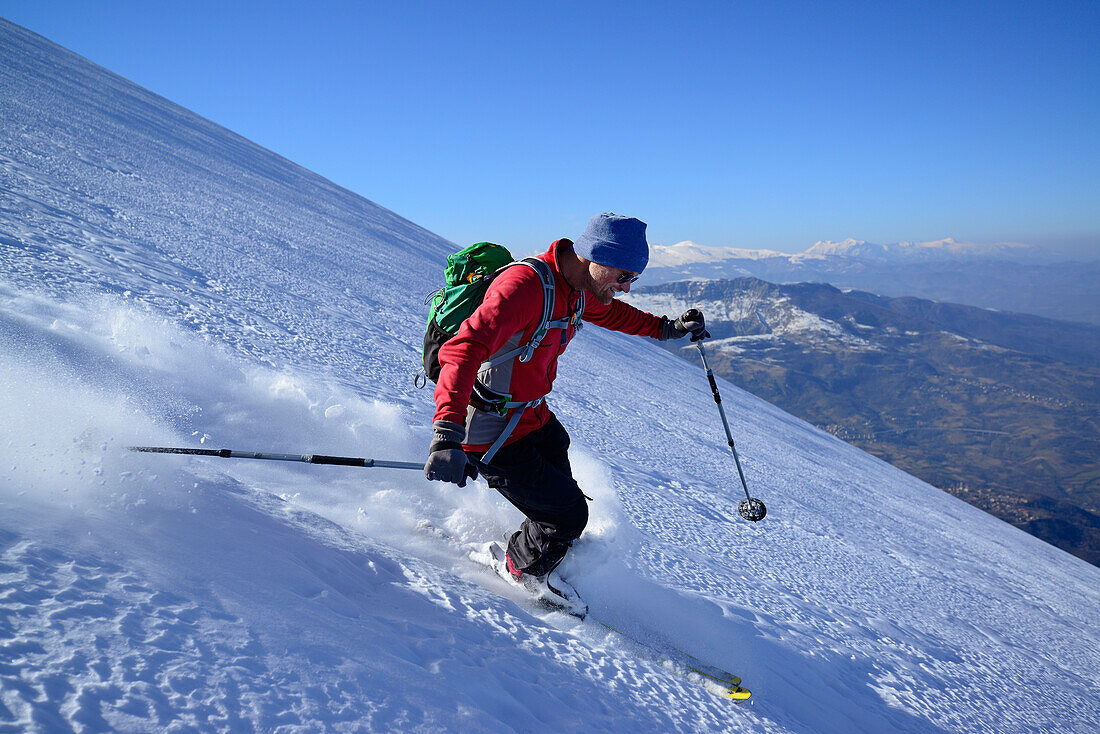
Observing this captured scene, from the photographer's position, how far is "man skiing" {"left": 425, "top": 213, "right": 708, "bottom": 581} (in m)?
2.52

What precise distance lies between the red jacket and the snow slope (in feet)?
3.08

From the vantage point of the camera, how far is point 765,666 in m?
3.59

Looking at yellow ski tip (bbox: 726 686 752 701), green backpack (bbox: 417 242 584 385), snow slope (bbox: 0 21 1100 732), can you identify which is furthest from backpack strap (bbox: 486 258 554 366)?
yellow ski tip (bbox: 726 686 752 701)

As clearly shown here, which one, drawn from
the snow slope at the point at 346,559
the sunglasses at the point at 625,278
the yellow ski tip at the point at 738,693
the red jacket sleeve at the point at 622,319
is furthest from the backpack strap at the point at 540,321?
the yellow ski tip at the point at 738,693

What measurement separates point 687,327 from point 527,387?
1.92 m

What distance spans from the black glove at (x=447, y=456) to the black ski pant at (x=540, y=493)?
0.63 metres

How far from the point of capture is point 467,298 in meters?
2.86

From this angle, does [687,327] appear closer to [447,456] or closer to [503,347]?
[503,347]

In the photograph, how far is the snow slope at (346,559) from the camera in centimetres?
181

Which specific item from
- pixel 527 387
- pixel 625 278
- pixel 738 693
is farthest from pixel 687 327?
pixel 738 693

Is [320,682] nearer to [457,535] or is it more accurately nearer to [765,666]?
[457,535]

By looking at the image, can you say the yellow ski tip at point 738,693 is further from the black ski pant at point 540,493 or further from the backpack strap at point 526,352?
the backpack strap at point 526,352

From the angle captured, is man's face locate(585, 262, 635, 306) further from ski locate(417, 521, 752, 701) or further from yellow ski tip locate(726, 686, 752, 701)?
yellow ski tip locate(726, 686, 752, 701)

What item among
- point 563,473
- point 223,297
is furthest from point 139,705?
point 223,297
